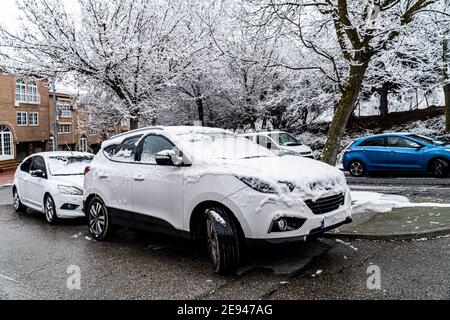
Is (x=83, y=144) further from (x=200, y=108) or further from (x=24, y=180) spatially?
(x=24, y=180)

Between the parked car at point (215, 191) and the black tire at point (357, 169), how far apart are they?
30.5 feet

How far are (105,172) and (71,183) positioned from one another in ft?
7.32

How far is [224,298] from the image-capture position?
12.9ft

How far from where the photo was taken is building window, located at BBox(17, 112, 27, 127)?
3731 centimetres

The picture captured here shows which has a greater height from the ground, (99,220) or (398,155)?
(398,155)

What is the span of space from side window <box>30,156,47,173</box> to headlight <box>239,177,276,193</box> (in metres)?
6.01

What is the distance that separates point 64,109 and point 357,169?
3874 centimetres

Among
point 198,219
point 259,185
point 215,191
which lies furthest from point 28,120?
point 259,185

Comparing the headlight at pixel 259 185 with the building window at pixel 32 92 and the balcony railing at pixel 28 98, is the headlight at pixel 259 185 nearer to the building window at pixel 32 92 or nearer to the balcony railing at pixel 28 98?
the balcony railing at pixel 28 98

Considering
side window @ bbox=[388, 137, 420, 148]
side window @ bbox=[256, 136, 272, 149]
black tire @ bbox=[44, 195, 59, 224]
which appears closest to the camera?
black tire @ bbox=[44, 195, 59, 224]

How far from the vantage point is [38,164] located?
9.34 meters

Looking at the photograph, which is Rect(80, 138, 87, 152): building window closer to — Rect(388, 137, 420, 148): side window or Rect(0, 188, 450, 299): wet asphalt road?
Rect(388, 137, 420, 148): side window

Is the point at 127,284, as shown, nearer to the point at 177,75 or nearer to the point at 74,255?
the point at 74,255

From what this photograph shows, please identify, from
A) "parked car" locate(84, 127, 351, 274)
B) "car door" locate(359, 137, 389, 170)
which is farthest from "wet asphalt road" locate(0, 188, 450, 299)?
"car door" locate(359, 137, 389, 170)
